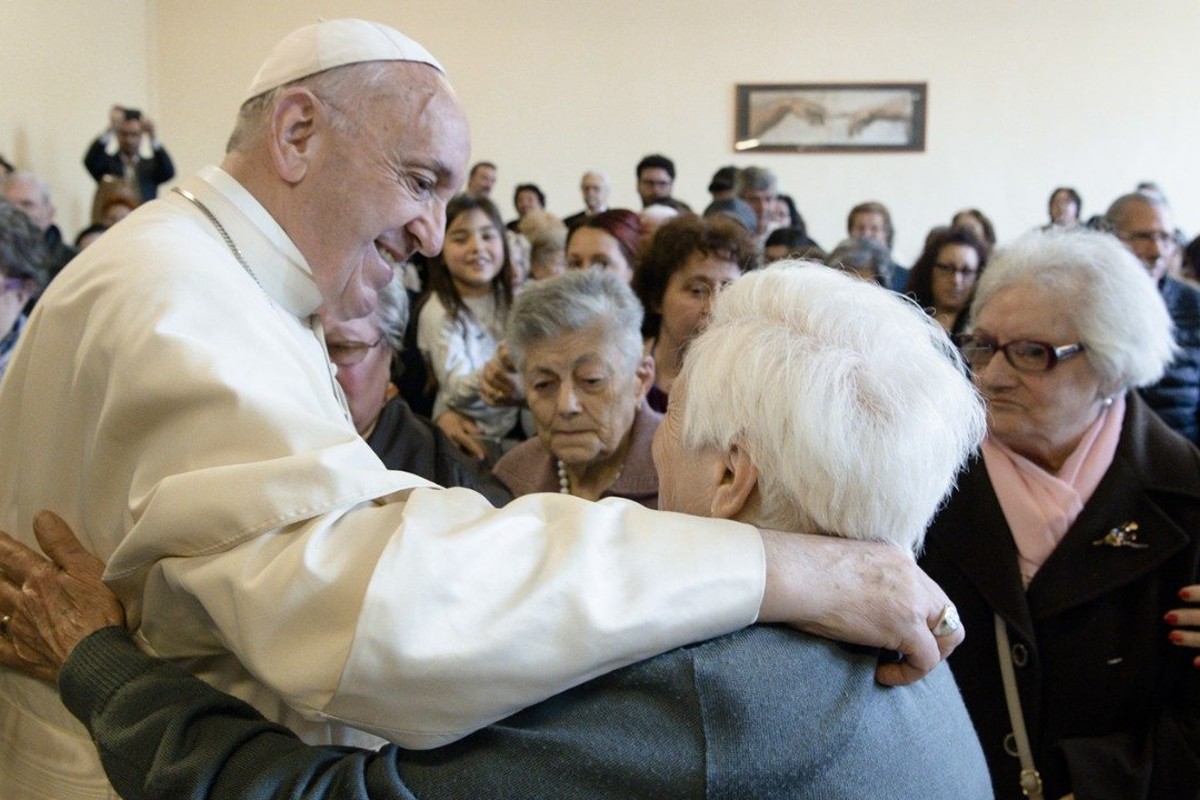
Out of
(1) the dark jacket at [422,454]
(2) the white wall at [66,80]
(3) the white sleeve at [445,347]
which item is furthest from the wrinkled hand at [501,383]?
(2) the white wall at [66,80]

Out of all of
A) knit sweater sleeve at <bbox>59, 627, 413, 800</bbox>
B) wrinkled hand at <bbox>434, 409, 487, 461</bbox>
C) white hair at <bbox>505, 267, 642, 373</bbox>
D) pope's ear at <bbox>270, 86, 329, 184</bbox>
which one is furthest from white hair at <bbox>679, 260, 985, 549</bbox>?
wrinkled hand at <bbox>434, 409, 487, 461</bbox>

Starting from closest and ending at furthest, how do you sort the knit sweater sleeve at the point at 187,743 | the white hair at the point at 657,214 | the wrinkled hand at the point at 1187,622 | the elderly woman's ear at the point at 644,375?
the knit sweater sleeve at the point at 187,743 → the wrinkled hand at the point at 1187,622 → the elderly woman's ear at the point at 644,375 → the white hair at the point at 657,214

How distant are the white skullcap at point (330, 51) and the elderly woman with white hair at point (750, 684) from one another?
62 cm

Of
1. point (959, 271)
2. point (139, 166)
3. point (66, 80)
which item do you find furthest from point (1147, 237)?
point (66, 80)

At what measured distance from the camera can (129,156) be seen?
28.6ft

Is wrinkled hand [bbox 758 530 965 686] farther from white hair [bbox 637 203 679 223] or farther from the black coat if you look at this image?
white hair [bbox 637 203 679 223]

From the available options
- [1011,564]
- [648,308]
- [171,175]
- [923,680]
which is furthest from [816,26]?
[923,680]

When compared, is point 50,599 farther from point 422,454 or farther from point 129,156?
point 129,156

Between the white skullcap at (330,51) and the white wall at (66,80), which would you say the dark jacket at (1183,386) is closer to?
the white skullcap at (330,51)

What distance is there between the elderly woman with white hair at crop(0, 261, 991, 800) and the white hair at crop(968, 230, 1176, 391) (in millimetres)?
932

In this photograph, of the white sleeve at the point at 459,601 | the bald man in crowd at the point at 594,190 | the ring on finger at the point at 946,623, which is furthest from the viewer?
the bald man in crowd at the point at 594,190

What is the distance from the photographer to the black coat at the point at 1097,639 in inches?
76.1

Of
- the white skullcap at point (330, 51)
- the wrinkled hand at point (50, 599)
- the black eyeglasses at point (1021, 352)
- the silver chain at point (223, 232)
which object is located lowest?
the wrinkled hand at point (50, 599)

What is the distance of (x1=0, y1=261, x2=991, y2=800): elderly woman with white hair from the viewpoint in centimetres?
107
